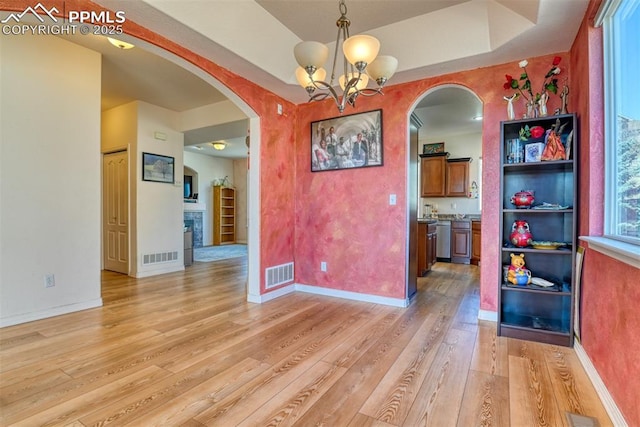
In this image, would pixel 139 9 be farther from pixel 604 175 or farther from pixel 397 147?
pixel 604 175

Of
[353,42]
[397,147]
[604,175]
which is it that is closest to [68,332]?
[353,42]

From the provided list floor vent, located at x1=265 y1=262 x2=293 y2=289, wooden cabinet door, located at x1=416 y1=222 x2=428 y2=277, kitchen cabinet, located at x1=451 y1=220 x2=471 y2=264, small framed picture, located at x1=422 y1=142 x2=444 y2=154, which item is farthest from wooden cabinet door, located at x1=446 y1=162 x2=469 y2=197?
floor vent, located at x1=265 y1=262 x2=293 y2=289

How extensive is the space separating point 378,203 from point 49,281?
349cm

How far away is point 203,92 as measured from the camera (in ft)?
14.2

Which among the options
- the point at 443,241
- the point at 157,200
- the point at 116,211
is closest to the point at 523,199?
the point at 443,241

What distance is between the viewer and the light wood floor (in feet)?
5.06

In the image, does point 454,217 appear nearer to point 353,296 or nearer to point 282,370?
point 353,296

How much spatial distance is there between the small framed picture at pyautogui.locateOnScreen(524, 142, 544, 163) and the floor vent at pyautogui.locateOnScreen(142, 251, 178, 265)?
5.18 m

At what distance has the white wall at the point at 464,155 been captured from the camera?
6.27 meters

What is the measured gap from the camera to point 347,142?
Result: 12.1ft

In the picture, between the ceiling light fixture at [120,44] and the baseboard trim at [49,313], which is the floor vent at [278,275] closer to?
the baseboard trim at [49,313]

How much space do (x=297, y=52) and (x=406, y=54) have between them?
153cm

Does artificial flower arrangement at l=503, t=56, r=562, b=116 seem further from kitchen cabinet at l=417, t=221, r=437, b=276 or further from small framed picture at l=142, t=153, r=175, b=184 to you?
small framed picture at l=142, t=153, r=175, b=184

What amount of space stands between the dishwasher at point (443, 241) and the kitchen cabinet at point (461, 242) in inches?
3.1
